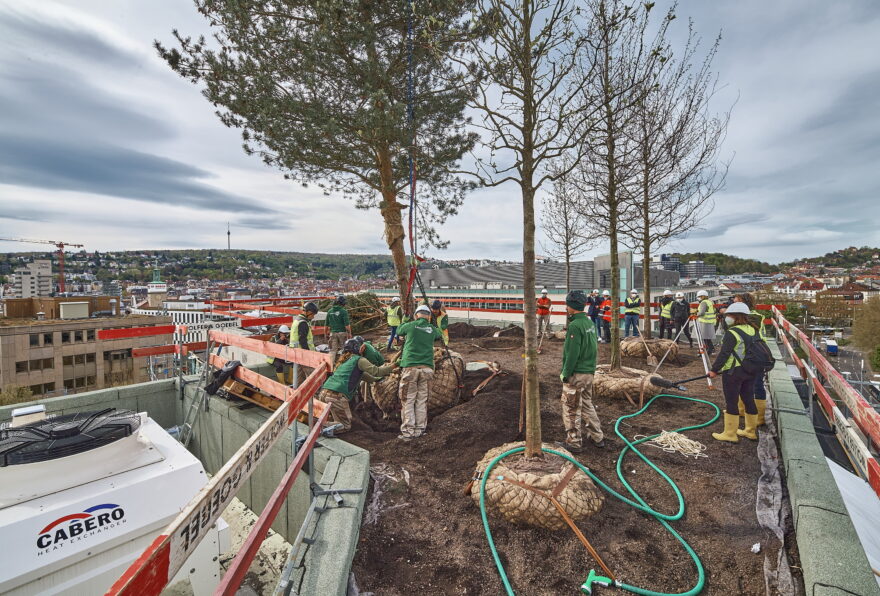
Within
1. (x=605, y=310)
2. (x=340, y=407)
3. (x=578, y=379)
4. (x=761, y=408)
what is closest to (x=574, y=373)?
(x=578, y=379)

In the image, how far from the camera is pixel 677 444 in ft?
14.6

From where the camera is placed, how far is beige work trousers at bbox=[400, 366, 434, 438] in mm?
5043

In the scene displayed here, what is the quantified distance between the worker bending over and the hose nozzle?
9.48ft

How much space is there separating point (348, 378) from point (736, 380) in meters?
4.61

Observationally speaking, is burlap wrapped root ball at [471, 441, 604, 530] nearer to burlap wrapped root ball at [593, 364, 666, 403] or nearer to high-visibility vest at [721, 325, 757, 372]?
high-visibility vest at [721, 325, 757, 372]

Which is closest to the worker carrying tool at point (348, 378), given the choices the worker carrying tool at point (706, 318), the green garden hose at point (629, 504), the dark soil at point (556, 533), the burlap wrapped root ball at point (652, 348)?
the dark soil at point (556, 533)

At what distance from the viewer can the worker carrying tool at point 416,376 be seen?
5062 mm

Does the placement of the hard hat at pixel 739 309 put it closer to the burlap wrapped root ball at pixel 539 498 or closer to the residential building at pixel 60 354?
the burlap wrapped root ball at pixel 539 498

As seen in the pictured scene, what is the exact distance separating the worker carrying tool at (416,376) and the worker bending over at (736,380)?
334 cm

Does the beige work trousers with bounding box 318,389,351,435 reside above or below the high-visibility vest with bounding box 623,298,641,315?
below

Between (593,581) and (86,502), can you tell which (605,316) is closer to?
(593,581)

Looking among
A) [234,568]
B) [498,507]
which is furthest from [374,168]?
[234,568]

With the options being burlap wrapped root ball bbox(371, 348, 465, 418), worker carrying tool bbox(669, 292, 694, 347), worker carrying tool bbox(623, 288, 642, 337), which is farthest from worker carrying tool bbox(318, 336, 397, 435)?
worker carrying tool bbox(669, 292, 694, 347)

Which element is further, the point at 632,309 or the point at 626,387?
the point at 632,309
